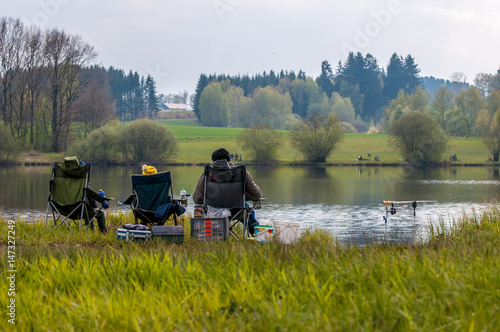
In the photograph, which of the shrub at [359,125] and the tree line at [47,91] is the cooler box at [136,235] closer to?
the tree line at [47,91]

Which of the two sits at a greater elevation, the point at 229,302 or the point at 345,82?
the point at 345,82

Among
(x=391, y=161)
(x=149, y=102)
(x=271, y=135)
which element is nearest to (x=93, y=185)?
(x=271, y=135)

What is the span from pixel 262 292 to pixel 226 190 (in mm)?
3972

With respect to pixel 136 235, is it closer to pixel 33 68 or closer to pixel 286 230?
pixel 286 230

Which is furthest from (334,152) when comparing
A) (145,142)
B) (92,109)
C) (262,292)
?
(262,292)

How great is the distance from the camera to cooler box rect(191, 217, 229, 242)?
6.99 meters

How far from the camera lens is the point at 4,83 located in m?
48.2

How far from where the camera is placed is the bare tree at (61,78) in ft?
153

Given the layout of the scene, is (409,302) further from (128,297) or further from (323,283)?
(128,297)

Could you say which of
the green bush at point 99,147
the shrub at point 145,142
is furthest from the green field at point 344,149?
the green bush at point 99,147

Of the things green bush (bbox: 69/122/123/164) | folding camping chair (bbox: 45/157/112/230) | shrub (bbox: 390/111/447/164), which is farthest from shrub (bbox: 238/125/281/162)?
folding camping chair (bbox: 45/157/112/230)

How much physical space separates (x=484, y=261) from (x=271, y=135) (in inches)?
1663

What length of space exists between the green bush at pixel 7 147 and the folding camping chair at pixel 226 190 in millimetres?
37771

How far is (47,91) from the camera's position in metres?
49.8
